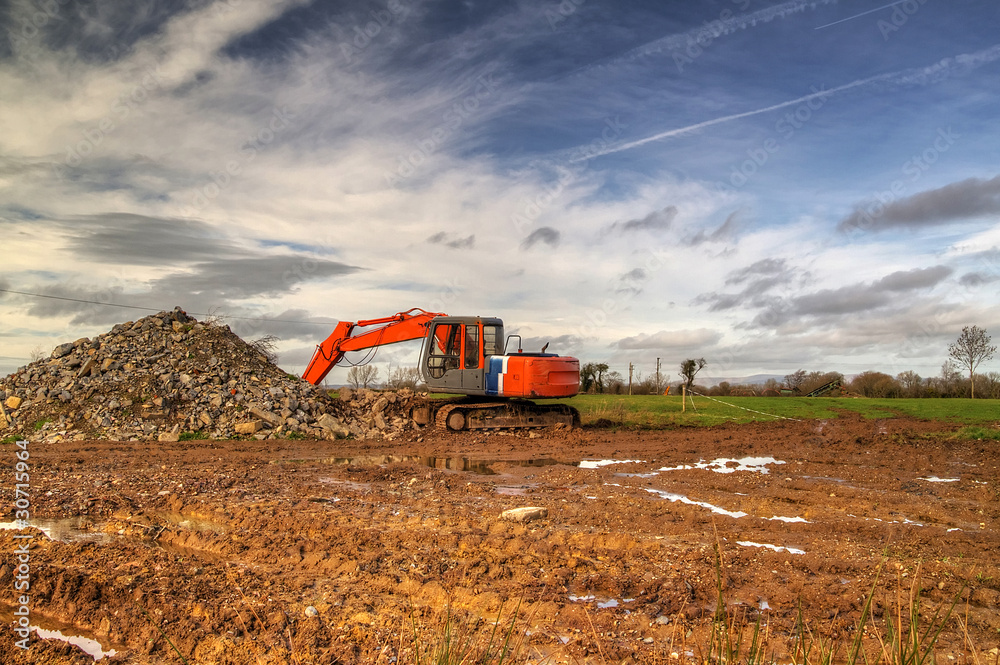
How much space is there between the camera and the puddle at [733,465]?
13.3 meters

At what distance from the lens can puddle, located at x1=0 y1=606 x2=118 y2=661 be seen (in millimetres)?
4758

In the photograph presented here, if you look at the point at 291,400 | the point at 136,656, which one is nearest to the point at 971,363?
the point at 291,400

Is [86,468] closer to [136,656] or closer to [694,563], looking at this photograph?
[136,656]

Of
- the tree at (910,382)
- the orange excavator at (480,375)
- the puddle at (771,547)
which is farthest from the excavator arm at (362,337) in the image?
the tree at (910,382)

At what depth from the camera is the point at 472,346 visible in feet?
62.1

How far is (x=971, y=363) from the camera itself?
52.0m

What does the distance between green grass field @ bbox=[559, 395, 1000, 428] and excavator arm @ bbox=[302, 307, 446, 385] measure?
736 centimetres

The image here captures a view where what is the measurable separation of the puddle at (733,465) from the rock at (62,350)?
18.5 meters

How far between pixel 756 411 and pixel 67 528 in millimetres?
26556

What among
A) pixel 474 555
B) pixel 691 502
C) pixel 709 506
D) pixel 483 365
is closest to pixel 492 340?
pixel 483 365

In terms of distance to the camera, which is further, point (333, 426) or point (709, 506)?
point (333, 426)

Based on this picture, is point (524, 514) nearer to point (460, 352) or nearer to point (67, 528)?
point (67, 528)

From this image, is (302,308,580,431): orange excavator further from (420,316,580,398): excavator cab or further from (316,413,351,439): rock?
(316,413,351,439): rock

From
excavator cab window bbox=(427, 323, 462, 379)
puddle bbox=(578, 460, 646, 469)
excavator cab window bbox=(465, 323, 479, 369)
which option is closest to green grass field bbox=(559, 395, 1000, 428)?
excavator cab window bbox=(465, 323, 479, 369)
